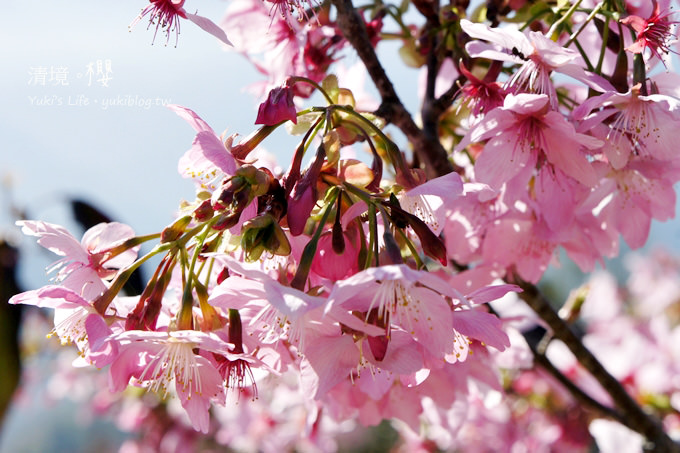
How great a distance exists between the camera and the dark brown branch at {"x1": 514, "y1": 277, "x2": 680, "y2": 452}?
102 centimetres

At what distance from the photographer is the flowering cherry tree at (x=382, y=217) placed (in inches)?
21.9

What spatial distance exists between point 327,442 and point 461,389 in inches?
61.6

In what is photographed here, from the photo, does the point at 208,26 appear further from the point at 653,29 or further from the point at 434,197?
the point at 653,29

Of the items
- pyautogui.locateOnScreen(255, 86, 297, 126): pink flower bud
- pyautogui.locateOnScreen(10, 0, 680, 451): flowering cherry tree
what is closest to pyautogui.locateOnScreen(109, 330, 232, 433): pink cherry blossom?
pyautogui.locateOnScreen(10, 0, 680, 451): flowering cherry tree

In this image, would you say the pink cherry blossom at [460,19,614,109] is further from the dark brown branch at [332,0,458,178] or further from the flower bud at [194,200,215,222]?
the flower bud at [194,200,215,222]

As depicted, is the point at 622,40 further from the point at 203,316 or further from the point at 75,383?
the point at 75,383

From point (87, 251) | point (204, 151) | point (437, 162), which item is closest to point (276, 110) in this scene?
point (204, 151)

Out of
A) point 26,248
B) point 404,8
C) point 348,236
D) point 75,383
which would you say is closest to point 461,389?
point 348,236

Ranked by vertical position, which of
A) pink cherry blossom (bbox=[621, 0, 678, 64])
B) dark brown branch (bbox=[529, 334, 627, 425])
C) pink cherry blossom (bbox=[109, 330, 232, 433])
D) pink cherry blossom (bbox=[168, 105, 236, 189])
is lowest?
dark brown branch (bbox=[529, 334, 627, 425])

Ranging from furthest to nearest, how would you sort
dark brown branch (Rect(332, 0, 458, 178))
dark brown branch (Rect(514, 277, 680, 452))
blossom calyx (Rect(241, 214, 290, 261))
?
dark brown branch (Rect(514, 277, 680, 452)), dark brown branch (Rect(332, 0, 458, 178)), blossom calyx (Rect(241, 214, 290, 261))

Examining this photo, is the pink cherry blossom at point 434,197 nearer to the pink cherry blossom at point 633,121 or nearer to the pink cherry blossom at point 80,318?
the pink cherry blossom at point 633,121

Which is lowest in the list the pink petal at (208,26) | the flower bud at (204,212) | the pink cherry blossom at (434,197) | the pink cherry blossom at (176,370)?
the pink cherry blossom at (176,370)

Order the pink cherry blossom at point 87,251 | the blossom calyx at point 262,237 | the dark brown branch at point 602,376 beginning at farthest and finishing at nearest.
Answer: the dark brown branch at point 602,376 → the pink cherry blossom at point 87,251 → the blossom calyx at point 262,237

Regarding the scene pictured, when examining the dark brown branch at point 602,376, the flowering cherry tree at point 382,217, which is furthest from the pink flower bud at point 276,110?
the dark brown branch at point 602,376
